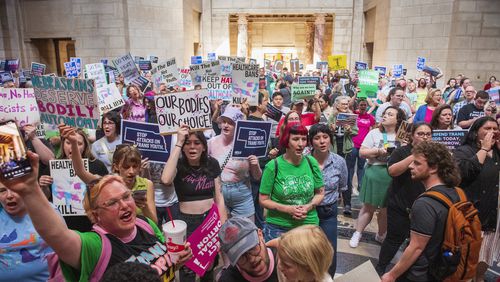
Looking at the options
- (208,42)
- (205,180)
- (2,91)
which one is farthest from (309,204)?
(208,42)

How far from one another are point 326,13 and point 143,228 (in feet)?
86.0

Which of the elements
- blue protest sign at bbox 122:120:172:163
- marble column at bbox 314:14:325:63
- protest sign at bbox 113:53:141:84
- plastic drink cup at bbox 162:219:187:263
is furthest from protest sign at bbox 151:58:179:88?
marble column at bbox 314:14:325:63

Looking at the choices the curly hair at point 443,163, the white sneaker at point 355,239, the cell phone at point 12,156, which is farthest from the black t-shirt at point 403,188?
the cell phone at point 12,156

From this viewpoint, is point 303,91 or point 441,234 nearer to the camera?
point 441,234

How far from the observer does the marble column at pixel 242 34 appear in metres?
26.4

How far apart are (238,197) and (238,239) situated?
2269mm

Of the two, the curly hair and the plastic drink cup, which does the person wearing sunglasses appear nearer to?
the plastic drink cup

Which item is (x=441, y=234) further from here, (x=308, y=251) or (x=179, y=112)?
(x=179, y=112)

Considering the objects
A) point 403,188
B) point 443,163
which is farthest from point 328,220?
point 443,163

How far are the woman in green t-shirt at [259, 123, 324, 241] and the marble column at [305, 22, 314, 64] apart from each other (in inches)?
1021

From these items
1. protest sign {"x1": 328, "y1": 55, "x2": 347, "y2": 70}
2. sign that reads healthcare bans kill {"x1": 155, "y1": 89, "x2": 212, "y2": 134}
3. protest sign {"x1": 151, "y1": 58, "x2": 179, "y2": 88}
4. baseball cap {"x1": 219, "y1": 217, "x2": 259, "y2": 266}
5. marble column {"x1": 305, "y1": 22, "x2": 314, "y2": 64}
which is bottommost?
baseball cap {"x1": 219, "y1": 217, "x2": 259, "y2": 266}

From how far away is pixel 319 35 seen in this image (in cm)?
2623

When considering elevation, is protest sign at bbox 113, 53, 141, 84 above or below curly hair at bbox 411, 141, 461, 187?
above

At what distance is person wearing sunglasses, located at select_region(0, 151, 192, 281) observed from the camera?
→ 1658 mm
